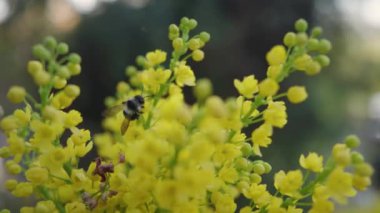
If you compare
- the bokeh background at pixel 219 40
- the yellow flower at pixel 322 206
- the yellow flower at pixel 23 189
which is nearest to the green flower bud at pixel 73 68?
the yellow flower at pixel 23 189

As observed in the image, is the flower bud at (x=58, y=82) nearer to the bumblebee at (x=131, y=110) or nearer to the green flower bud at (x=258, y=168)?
the bumblebee at (x=131, y=110)

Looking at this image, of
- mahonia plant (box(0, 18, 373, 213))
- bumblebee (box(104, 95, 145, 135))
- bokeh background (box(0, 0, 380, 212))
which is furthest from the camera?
bokeh background (box(0, 0, 380, 212))

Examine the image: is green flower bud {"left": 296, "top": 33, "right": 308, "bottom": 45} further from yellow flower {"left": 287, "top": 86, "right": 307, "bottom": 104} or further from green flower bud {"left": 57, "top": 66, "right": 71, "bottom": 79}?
green flower bud {"left": 57, "top": 66, "right": 71, "bottom": 79}

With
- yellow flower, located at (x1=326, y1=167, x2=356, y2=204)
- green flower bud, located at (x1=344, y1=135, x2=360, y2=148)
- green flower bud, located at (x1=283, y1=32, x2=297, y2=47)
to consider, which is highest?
green flower bud, located at (x1=283, y1=32, x2=297, y2=47)

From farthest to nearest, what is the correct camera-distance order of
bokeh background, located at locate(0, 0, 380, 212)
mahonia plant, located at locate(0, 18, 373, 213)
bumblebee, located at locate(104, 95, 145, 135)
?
bokeh background, located at locate(0, 0, 380, 212), bumblebee, located at locate(104, 95, 145, 135), mahonia plant, located at locate(0, 18, 373, 213)

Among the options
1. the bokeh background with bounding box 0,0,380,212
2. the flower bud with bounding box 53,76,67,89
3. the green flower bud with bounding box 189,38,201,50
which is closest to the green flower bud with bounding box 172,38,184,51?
the green flower bud with bounding box 189,38,201,50

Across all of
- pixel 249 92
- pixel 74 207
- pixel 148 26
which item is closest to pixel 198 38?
pixel 249 92

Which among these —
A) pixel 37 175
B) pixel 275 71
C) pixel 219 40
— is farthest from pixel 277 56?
pixel 219 40
